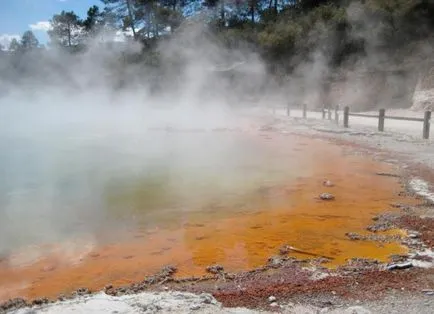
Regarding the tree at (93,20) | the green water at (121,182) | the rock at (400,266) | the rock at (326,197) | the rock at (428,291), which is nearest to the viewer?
the rock at (428,291)

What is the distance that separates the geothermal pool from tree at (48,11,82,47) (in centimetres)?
2957

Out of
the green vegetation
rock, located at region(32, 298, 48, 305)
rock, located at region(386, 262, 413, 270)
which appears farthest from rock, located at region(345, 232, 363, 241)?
the green vegetation

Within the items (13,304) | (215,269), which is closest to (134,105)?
(215,269)

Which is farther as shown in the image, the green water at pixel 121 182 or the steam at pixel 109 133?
the steam at pixel 109 133

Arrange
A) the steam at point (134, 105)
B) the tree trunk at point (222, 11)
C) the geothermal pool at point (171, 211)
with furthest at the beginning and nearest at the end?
the tree trunk at point (222, 11) < the steam at point (134, 105) < the geothermal pool at point (171, 211)

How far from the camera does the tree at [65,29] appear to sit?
36031mm

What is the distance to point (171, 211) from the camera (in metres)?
5.14

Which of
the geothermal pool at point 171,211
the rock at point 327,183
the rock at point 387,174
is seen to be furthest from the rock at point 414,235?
the rock at point 387,174

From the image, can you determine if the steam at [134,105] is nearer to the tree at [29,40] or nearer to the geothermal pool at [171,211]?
the geothermal pool at [171,211]

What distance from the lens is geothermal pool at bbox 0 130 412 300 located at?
144 inches

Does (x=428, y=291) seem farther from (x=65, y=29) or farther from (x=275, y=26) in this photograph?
(x=65, y=29)

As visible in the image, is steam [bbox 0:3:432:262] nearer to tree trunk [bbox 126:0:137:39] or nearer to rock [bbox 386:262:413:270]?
tree trunk [bbox 126:0:137:39]

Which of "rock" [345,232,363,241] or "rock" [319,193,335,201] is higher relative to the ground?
"rock" [319,193,335,201]

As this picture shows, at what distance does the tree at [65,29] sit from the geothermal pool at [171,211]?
2957 centimetres
